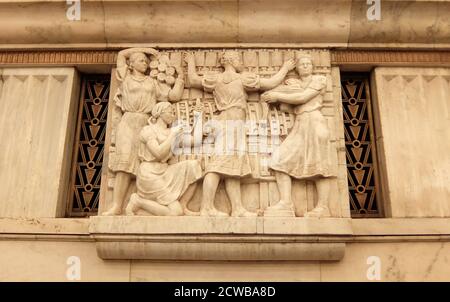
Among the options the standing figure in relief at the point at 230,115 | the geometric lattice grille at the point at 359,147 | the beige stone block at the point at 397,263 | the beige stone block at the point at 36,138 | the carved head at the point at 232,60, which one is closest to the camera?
the beige stone block at the point at 397,263

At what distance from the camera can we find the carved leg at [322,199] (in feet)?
15.1

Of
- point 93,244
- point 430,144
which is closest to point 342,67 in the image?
point 430,144

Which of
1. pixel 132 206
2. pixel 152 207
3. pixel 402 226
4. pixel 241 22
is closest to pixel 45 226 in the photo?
pixel 132 206

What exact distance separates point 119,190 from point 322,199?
2.17 metres

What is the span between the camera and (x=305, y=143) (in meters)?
4.84

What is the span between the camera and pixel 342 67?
18.0 feet

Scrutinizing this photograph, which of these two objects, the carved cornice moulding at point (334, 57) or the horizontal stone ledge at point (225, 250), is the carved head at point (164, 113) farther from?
the horizontal stone ledge at point (225, 250)

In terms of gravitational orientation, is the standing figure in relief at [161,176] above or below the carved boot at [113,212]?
above

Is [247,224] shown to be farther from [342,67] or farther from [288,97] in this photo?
[342,67]

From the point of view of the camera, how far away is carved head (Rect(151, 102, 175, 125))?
492cm

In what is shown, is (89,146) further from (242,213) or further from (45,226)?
(242,213)

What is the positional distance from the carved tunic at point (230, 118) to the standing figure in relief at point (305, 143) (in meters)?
0.27

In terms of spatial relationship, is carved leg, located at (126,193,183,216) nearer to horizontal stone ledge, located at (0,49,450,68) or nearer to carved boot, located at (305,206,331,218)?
carved boot, located at (305,206,331,218)

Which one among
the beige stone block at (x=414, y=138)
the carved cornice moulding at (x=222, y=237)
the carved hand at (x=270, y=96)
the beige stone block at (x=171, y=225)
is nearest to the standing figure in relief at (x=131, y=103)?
the beige stone block at (x=171, y=225)
